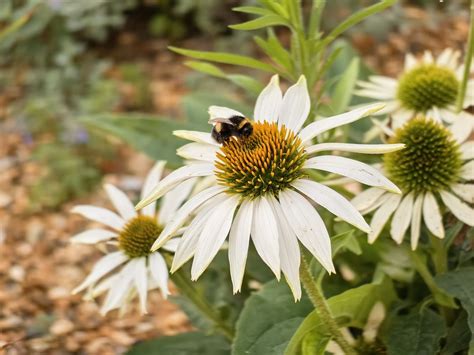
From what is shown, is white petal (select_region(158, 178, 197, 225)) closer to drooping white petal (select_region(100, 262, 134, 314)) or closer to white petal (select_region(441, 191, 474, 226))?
drooping white petal (select_region(100, 262, 134, 314))

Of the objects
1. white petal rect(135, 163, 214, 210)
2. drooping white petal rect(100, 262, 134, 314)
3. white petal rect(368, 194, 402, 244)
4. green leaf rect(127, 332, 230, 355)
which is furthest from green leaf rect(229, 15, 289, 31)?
green leaf rect(127, 332, 230, 355)

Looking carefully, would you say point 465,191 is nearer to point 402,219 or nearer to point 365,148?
point 402,219

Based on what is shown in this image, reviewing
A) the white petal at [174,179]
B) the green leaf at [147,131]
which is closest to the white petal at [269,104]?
the white petal at [174,179]

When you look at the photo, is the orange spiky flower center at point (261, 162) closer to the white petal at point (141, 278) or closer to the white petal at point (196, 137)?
the white petal at point (196, 137)

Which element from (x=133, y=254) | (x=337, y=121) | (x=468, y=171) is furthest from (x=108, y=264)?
(x=468, y=171)

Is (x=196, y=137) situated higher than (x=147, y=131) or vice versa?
(x=147, y=131)

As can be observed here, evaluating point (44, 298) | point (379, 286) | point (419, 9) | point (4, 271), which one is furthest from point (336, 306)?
point (419, 9)

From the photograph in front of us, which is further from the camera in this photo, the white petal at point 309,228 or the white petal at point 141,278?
the white petal at point 141,278
